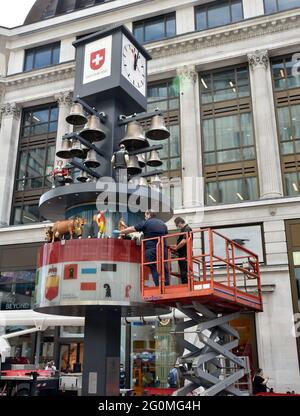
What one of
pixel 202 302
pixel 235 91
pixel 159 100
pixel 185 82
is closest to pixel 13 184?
pixel 159 100

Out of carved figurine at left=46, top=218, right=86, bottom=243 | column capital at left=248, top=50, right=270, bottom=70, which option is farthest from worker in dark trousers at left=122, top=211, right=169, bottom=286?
column capital at left=248, top=50, right=270, bottom=70

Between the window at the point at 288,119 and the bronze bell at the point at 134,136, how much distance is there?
17.3 metres

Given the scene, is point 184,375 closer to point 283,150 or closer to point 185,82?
point 283,150

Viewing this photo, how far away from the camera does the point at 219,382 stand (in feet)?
30.7

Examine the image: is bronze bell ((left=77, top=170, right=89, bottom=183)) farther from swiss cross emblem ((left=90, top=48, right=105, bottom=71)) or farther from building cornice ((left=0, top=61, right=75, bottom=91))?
building cornice ((left=0, top=61, right=75, bottom=91))

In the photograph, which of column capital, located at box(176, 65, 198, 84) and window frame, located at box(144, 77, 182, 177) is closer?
window frame, located at box(144, 77, 182, 177)

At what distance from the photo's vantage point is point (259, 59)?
1153 inches

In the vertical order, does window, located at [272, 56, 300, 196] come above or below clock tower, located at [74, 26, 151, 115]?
above

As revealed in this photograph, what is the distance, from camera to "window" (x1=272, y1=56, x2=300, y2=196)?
2719cm

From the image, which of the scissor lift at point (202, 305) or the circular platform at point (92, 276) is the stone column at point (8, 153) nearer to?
the circular platform at point (92, 276)

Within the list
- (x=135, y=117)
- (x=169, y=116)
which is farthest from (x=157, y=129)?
(x=169, y=116)

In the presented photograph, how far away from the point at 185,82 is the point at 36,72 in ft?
42.2

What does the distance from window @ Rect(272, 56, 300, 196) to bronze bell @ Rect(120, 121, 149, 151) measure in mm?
17277

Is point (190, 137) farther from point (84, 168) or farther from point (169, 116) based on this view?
point (84, 168)
